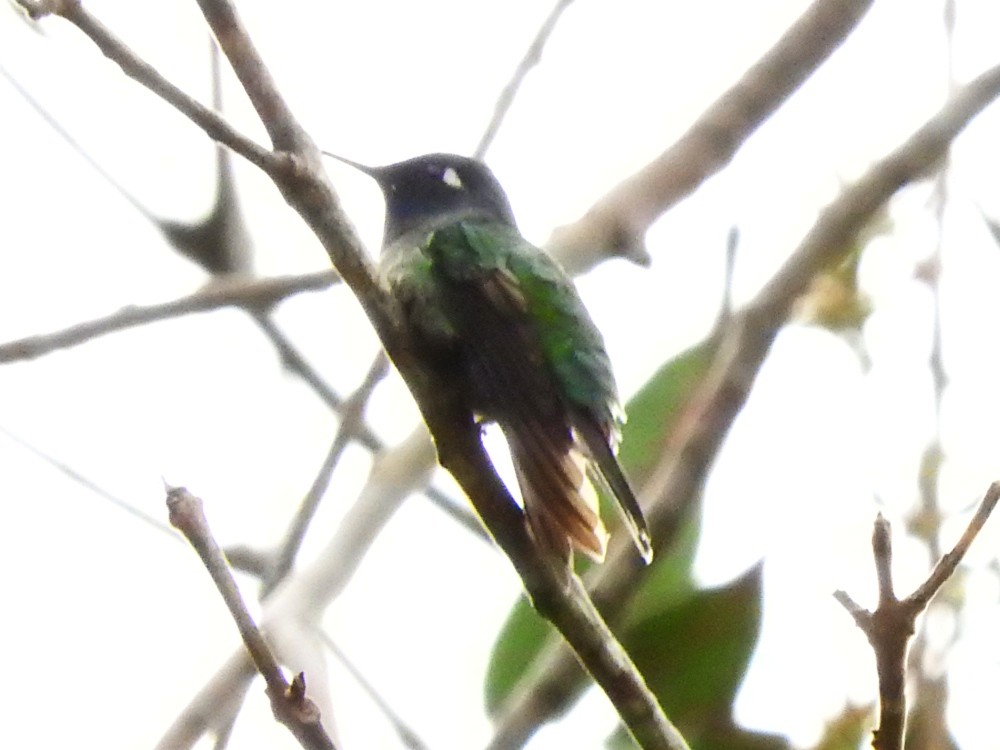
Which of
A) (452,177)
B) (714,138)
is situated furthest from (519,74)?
(452,177)

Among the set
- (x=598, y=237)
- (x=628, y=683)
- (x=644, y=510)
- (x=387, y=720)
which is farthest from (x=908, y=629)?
(x=598, y=237)

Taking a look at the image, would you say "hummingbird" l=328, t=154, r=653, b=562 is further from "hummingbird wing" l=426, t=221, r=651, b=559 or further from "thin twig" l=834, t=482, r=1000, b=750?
"thin twig" l=834, t=482, r=1000, b=750

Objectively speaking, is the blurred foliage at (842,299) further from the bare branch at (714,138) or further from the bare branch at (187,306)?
the bare branch at (187,306)

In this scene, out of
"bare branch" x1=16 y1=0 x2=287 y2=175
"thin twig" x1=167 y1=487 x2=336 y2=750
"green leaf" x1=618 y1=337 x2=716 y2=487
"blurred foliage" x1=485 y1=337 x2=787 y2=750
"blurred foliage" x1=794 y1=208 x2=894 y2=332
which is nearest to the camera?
"thin twig" x1=167 y1=487 x2=336 y2=750

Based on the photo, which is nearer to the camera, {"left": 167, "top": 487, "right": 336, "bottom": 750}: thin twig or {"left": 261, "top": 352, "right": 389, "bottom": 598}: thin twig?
{"left": 167, "top": 487, "right": 336, "bottom": 750}: thin twig

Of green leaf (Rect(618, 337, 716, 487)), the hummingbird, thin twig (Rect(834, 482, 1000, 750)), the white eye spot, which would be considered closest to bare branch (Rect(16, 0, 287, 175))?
the hummingbird

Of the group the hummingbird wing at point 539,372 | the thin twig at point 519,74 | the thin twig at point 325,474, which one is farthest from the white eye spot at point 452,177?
the thin twig at point 325,474

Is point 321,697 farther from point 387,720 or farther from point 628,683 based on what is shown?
point 628,683
